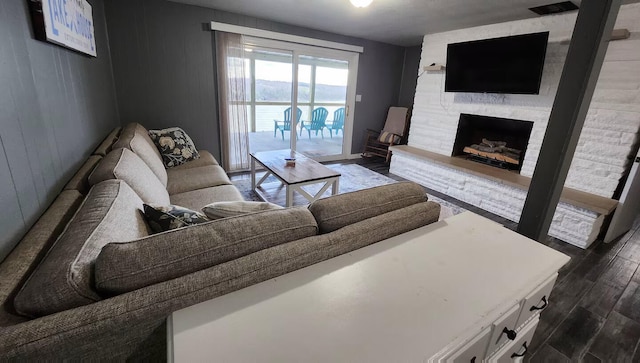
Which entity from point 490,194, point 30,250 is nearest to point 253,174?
point 30,250

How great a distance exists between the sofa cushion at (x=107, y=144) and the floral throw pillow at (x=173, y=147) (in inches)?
14.0

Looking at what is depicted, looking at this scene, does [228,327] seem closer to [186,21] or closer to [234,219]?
[234,219]

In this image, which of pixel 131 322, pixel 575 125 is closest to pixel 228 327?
pixel 131 322

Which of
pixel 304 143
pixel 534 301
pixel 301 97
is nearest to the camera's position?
pixel 534 301

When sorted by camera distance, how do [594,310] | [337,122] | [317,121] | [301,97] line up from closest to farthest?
[594,310] < [301,97] < [317,121] < [337,122]

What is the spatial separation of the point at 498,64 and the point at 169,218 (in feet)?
11.6

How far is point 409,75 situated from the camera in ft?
16.8

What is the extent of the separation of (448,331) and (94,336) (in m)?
0.85

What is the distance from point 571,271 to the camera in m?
2.17

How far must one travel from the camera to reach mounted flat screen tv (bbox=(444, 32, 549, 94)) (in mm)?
2775

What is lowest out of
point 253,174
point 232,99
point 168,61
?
point 253,174

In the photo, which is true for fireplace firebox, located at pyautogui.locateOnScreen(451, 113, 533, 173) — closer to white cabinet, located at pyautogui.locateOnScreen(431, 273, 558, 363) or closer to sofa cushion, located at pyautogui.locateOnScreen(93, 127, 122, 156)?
white cabinet, located at pyautogui.locateOnScreen(431, 273, 558, 363)

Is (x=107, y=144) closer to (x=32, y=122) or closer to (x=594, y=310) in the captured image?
(x=32, y=122)

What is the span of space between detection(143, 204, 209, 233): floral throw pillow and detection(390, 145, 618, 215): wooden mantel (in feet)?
9.93
